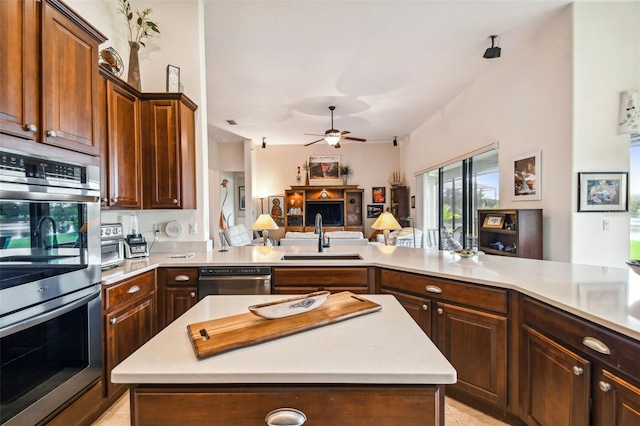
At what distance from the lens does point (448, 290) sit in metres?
1.83

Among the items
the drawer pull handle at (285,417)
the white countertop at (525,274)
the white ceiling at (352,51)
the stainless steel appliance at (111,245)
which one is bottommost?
the drawer pull handle at (285,417)

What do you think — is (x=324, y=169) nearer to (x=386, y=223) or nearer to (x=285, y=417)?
(x=386, y=223)

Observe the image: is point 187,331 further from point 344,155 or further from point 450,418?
point 344,155

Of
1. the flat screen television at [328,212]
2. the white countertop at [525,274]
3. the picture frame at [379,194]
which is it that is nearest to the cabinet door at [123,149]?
the white countertop at [525,274]

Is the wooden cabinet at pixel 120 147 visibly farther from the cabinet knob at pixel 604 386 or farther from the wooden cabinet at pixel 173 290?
the cabinet knob at pixel 604 386

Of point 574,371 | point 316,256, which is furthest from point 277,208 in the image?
point 574,371

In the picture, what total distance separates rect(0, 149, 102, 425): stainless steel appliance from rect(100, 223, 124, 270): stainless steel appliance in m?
0.36

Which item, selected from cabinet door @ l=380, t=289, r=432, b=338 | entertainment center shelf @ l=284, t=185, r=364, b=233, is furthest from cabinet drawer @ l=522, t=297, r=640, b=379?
entertainment center shelf @ l=284, t=185, r=364, b=233

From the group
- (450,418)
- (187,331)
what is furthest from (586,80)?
(187,331)

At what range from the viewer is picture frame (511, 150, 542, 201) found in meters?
3.01

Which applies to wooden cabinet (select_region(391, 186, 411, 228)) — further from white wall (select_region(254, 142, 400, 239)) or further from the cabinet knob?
the cabinet knob

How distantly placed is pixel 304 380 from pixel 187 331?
0.45 m

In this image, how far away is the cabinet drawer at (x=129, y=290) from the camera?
1.77 meters

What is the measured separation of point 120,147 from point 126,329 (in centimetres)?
143
